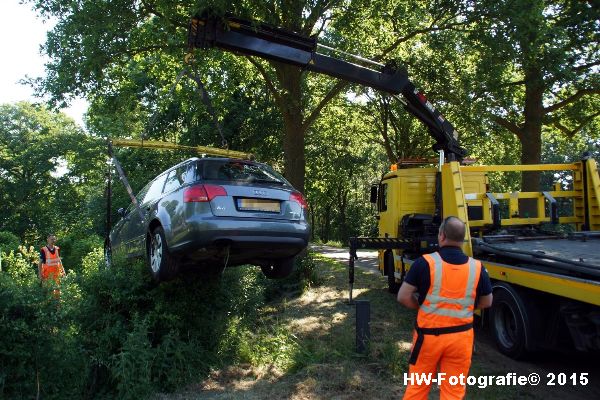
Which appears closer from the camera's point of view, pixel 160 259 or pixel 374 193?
pixel 160 259

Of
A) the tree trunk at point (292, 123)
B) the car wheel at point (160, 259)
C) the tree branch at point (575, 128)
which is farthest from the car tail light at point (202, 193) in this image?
the tree branch at point (575, 128)

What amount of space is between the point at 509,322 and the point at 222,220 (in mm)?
4096

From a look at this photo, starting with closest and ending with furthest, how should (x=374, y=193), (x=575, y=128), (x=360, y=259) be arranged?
(x=374, y=193)
(x=575, y=128)
(x=360, y=259)

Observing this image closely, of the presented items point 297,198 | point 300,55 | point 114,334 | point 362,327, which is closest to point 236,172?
point 297,198

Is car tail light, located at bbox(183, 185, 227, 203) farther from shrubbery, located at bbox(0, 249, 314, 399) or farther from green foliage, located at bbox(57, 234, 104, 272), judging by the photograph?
green foliage, located at bbox(57, 234, 104, 272)

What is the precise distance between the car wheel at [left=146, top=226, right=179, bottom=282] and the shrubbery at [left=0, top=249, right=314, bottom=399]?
0.35 metres

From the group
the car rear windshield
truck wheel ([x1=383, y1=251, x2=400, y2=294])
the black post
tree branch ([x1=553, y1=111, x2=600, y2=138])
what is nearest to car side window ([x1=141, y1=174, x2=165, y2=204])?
the car rear windshield

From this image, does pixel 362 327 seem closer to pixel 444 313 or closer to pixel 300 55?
pixel 444 313

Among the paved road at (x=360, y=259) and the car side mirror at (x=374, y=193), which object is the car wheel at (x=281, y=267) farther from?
the paved road at (x=360, y=259)

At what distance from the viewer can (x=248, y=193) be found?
578 centimetres

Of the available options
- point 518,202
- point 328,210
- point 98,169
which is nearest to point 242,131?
point 98,169

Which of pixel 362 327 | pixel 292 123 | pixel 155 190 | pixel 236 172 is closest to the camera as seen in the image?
pixel 236 172

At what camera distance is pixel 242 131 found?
77.6ft

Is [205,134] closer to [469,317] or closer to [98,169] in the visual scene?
[98,169]
